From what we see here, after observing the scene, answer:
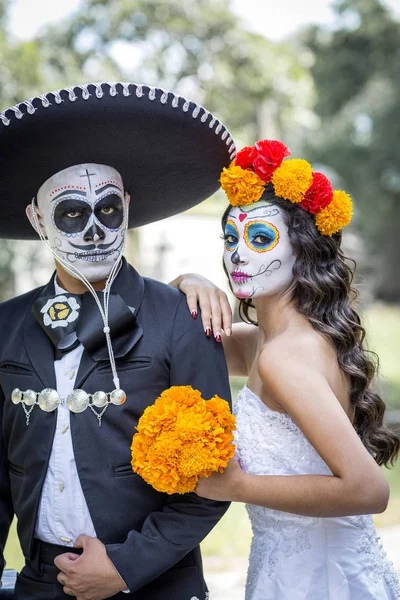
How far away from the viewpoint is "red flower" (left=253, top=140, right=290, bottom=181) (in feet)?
7.56

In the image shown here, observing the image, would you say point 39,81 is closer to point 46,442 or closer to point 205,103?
point 205,103

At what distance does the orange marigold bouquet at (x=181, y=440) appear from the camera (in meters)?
1.88

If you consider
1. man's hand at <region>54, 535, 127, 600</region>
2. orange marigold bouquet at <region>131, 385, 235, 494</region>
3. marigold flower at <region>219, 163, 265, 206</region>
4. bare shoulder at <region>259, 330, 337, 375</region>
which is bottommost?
man's hand at <region>54, 535, 127, 600</region>

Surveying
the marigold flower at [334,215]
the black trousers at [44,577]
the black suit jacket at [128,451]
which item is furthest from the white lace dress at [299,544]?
the marigold flower at [334,215]

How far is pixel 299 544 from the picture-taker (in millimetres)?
2311

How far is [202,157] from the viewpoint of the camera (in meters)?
2.42

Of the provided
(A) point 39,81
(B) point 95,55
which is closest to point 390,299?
(B) point 95,55

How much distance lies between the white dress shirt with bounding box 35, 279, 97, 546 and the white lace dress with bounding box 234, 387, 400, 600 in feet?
1.87

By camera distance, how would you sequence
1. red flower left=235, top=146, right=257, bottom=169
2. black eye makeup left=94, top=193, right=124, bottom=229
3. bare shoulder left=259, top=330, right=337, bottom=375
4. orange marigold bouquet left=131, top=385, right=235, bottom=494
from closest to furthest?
1. orange marigold bouquet left=131, top=385, right=235, bottom=494
2. bare shoulder left=259, top=330, right=337, bottom=375
3. black eye makeup left=94, top=193, right=124, bottom=229
4. red flower left=235, top=146, right=257, bottom=169

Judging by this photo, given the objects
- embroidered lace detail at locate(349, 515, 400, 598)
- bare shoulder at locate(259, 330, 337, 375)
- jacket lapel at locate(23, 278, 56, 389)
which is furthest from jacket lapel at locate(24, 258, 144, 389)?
embroidered lace detail at locate(349, 515, 400, 598)

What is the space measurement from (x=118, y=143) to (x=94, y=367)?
2.40 feet

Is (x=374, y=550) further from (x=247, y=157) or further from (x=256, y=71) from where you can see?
(x=256, y=71)

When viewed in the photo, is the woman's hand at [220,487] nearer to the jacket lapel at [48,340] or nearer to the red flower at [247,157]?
the jacket lapel at [48,340]

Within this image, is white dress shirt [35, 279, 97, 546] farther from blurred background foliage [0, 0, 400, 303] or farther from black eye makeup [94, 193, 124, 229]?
blurred background foliage [0, 0, 400, 303]
